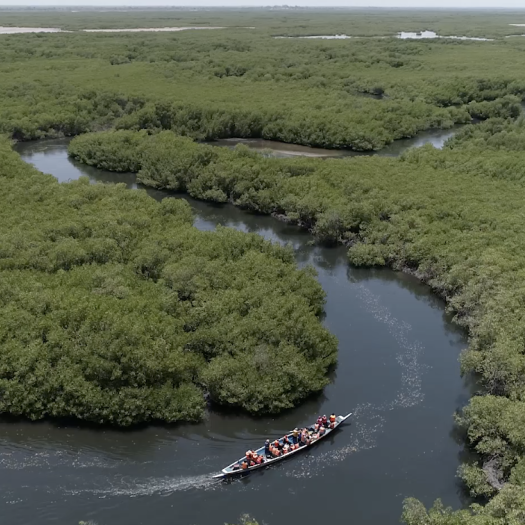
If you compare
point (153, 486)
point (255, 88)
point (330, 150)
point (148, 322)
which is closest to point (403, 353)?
point (148, 322)

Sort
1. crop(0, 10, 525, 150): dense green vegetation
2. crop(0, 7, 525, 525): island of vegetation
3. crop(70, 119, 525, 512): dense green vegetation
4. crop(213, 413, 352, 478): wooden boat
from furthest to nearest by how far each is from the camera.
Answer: crop(0, 10, 525, 150): dense green vegetation, crop(0, 7, 525, 525): island of vegetation, crop(70, 119, 525, 512): dense green vegetation, crop(213, 413, 352, 478): wooden boat

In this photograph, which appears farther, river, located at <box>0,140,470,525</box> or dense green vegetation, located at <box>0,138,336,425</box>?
dense green vegetation, located at <box>0,138,336,425</box>

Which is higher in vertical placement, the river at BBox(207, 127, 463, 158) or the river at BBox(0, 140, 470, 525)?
the river at BBox(207, 127, 463, 158)

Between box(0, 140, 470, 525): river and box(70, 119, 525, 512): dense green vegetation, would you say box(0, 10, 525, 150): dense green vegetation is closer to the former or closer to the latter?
box(70, 119, 525, 512): dense green vegetation

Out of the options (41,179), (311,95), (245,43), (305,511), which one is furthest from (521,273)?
(245,43)

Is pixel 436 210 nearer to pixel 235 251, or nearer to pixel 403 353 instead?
pixel 403 353

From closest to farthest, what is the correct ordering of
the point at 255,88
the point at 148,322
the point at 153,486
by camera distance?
the point at 153,486, the point at 148,322, the point at 255,88

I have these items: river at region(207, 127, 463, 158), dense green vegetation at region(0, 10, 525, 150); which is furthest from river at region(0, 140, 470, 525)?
dense green vegetation at region(0, 10, 525, 150)

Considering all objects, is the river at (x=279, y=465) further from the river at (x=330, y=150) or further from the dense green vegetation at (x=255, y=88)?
the dense green vegetation at (x=255, y=88)
